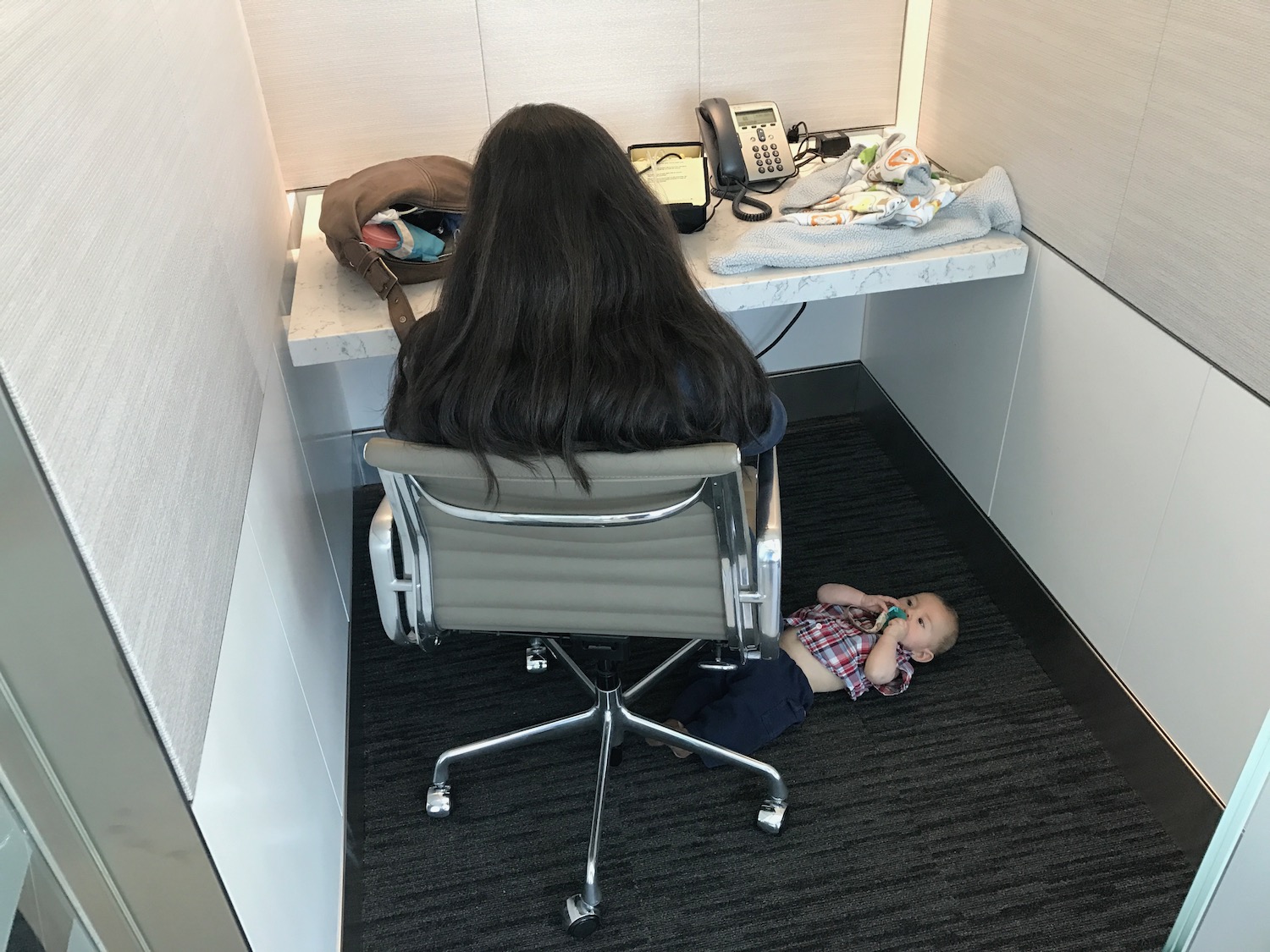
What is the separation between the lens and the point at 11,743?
80 cm

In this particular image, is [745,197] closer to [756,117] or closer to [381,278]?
[756,117]

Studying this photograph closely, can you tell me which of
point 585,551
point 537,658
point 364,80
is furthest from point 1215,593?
point 364,80

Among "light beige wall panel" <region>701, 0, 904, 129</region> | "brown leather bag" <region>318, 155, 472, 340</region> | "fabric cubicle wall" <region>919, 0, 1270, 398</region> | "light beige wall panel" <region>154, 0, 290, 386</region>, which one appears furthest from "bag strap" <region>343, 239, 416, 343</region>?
"fabric cubicle wall" <region>919, 0, 1270, 398</region>

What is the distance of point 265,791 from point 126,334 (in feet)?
1.90

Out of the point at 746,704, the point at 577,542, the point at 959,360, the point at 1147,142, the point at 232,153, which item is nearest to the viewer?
the point at 577,542

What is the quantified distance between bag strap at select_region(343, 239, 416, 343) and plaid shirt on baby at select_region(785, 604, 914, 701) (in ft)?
3.18

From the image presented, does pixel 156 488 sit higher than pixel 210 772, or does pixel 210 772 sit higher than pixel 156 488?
pixel 156 488

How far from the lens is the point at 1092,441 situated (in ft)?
5.70

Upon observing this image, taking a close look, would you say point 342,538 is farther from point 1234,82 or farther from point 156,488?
point 1234,82

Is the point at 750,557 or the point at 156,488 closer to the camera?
the point at 156,488

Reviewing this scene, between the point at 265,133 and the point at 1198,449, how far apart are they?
5.83 ft

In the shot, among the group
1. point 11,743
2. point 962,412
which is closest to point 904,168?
point 962,412

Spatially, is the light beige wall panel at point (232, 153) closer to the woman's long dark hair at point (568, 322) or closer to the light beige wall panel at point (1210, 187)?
the woman's long dark hair at point (568, 322)

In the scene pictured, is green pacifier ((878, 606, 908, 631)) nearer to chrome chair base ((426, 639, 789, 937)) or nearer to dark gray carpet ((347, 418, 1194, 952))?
dark gray carpet ((347, 418, 1194, 952))
